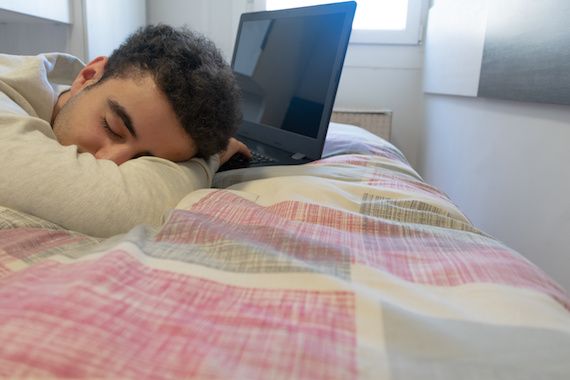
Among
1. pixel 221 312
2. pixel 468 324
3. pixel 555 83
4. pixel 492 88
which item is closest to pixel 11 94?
pixel 221 312

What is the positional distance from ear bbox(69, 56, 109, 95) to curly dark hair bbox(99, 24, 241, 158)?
0.11 ft

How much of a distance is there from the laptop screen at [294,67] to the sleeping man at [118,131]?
241 millimetres

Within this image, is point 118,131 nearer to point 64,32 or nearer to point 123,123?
point 123,123

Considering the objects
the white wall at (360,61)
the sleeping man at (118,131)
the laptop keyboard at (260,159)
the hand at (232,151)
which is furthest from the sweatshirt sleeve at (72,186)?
the white wall at (360,61)

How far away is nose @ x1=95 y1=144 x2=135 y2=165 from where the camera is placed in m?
0.68

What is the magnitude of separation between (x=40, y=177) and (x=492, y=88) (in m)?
1.14

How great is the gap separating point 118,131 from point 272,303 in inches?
18.8

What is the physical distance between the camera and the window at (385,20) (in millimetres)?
2441

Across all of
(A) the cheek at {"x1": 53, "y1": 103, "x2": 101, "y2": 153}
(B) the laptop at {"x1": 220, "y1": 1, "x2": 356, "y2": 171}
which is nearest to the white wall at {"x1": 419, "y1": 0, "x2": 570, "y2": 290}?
(B) the laptop at {"x1": 220, "y1": 1, "x2": 356, "y2": 171}

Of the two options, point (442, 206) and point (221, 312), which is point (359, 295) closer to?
point (221, 312)

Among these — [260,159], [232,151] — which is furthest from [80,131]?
[260,159]

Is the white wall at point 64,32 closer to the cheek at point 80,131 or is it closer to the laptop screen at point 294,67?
the laptop screen at point 294,67

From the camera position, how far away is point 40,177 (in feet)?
1.75

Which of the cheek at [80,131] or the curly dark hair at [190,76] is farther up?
the curly dark hair at [190,76]
